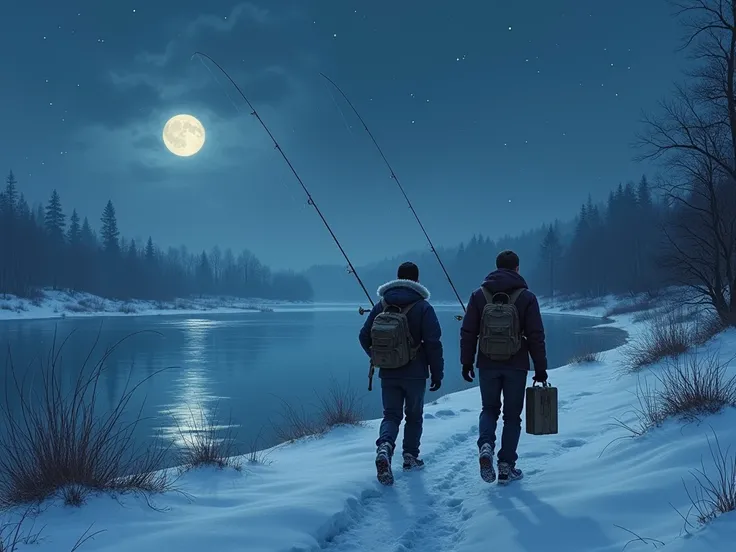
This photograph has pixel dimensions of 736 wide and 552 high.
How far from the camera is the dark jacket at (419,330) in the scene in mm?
4980

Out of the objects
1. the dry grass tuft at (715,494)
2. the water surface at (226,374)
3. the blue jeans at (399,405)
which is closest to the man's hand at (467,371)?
the blue jeans at (399,405)

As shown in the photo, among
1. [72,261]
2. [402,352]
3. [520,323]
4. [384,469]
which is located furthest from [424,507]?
[72,261]

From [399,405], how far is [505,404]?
42.2 inches

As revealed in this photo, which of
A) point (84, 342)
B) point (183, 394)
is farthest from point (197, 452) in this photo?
point (84, 342)

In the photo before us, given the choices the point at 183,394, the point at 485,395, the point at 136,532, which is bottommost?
the point at 183,394

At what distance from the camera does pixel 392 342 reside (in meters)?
4.81

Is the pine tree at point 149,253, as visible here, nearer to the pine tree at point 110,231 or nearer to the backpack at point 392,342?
the pine tree at point 110,231

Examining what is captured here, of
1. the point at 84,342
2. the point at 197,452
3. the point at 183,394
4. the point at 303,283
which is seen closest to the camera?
the point at 197,452

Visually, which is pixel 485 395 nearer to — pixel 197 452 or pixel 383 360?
pixel 383 360

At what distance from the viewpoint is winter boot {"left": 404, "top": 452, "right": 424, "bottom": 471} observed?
5273 millimetres

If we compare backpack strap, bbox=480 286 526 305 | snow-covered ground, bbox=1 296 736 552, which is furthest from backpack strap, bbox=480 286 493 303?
snow-covered ground, bbox=1 296 736 552

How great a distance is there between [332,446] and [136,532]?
3732 mm

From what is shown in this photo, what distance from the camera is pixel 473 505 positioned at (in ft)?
14.0

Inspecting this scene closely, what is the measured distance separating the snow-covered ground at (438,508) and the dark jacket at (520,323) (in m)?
1.14
